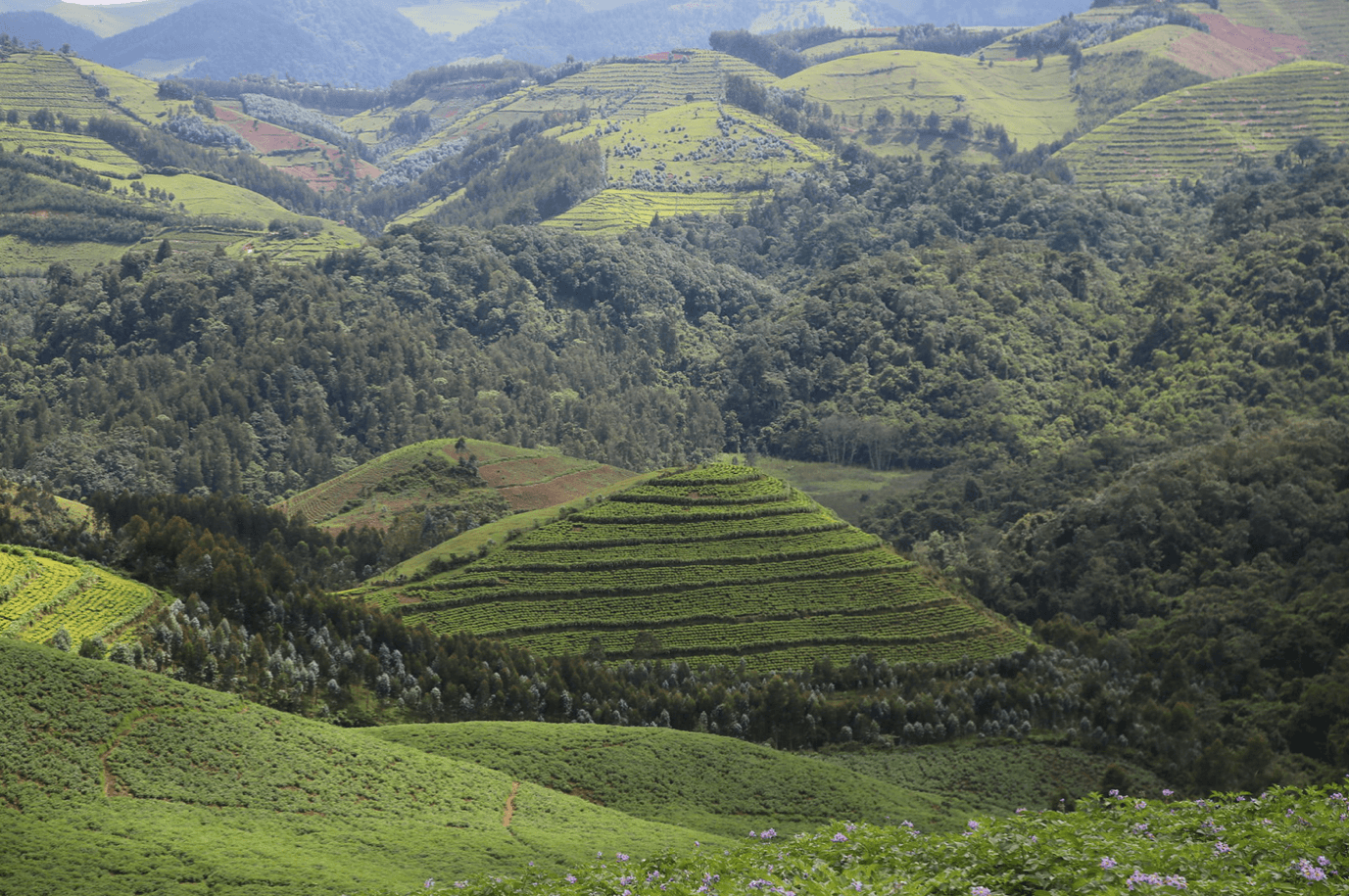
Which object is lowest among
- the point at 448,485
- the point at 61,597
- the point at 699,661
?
the point at 448,485

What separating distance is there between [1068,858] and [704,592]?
3407 inches

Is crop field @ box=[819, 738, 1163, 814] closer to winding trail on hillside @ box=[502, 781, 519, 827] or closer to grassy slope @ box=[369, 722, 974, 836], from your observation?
grassy slope @ box=[369, 722, 974, 836]

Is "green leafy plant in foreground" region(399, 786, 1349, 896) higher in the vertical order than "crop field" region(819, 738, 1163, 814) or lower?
higher

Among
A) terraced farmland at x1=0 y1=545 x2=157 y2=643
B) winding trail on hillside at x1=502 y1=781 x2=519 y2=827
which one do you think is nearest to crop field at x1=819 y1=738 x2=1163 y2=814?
winding trail on hillside at x1=502 y1=781 x2=519 y2=827

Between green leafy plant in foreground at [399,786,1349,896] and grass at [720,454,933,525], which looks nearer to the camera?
green leafy plant in foreground at [399,786,1349,896]

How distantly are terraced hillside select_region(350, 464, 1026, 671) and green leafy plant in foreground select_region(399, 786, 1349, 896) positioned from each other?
2881 inches

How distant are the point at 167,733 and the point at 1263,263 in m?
177

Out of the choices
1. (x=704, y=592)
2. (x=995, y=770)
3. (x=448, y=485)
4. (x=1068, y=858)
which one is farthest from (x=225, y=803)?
(x=448, y=485)

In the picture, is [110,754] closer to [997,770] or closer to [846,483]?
[997,770]

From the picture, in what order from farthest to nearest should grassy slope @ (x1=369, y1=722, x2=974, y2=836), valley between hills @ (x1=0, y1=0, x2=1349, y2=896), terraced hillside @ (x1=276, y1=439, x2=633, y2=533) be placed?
terraced hillside @ (x1=276, y1=439, x2=633, y2=533), grassy slope @ (x1=369, y1=722, x2=974, y2=836), valley between hills @ (x1=0, y1=0, x2=1349, y2=896)

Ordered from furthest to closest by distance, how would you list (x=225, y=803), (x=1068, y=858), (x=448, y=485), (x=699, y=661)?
(x=448, y=485), (x=699, y=661), (x=225, y=803), (x=1068, y=858)

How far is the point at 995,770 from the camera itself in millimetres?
82375

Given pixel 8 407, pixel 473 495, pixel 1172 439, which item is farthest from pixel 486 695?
pixel 8 407

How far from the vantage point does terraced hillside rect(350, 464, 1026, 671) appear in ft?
333
